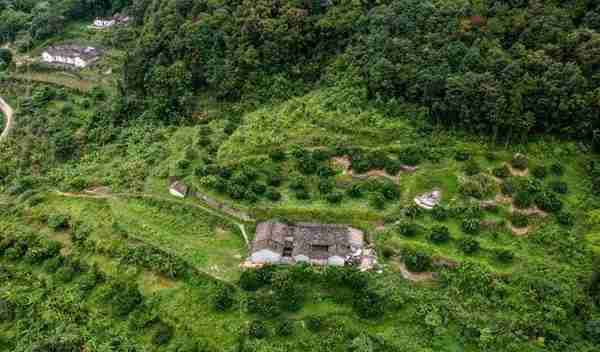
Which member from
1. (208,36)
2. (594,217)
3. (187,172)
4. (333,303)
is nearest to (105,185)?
(187,172)

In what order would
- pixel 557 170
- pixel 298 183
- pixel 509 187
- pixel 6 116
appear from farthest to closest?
pixel 6 116 < pixel 298 183 < pixel 557 170 < pixel 509 187

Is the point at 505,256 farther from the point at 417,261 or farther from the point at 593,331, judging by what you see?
the point at 593,331

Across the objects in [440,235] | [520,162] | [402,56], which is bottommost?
[440,235]

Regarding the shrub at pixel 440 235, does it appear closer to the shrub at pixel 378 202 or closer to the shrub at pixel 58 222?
the shrub at pixel 378 202

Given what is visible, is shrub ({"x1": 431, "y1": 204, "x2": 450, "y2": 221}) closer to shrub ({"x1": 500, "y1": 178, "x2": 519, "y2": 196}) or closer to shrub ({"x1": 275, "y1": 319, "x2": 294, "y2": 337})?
shrub ({"x1": 500, "y1": 178, "x2": 519, "y2": 196})

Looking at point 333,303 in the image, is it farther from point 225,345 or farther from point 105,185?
point 105,185

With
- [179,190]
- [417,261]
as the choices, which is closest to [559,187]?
[417,261]
